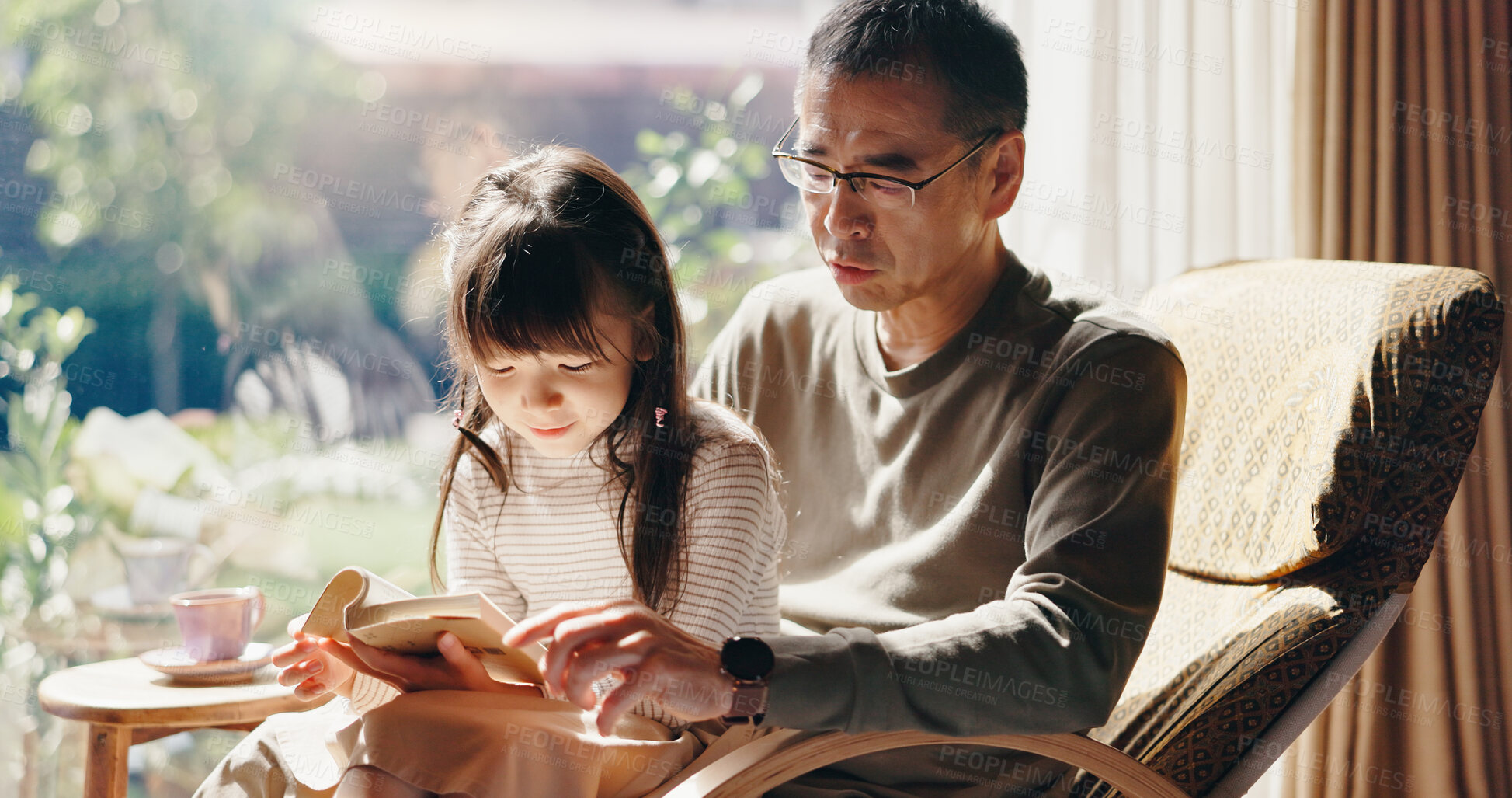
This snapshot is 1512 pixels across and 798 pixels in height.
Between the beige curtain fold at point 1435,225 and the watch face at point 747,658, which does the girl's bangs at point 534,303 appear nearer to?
the watch face at point 747,658

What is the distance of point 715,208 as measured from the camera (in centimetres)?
264

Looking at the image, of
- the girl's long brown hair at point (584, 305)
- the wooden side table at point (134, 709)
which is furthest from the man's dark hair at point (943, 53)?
the wooden side table at point (134, 709)

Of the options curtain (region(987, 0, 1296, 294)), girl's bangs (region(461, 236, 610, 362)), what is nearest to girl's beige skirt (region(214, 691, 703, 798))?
girl's bangs (region(461, 236, 610, 362))

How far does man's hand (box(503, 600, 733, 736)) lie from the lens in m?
0.89

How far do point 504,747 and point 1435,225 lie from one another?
216 centimetres

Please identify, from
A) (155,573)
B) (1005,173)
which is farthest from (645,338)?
(155,573)

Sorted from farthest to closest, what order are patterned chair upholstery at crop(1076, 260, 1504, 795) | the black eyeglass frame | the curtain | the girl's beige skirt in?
the curtain < the black eyeglass frame < patterned chair upholstery at crop(1076, 260, 1504, 795) < the girl's beige skirt

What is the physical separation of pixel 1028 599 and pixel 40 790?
2237mm

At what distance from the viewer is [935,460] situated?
1.44 m

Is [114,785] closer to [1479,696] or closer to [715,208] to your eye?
[715,208]

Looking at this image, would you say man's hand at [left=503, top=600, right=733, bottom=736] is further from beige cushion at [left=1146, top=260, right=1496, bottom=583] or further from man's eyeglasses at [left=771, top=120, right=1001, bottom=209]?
beige cushion at [left=1146, top=260, right=1496, bottom=583]

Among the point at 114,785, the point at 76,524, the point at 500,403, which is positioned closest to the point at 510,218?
the point at 500,403

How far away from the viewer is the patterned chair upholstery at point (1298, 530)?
45.9 inches

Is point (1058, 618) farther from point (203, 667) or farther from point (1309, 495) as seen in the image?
point (203, 667)
